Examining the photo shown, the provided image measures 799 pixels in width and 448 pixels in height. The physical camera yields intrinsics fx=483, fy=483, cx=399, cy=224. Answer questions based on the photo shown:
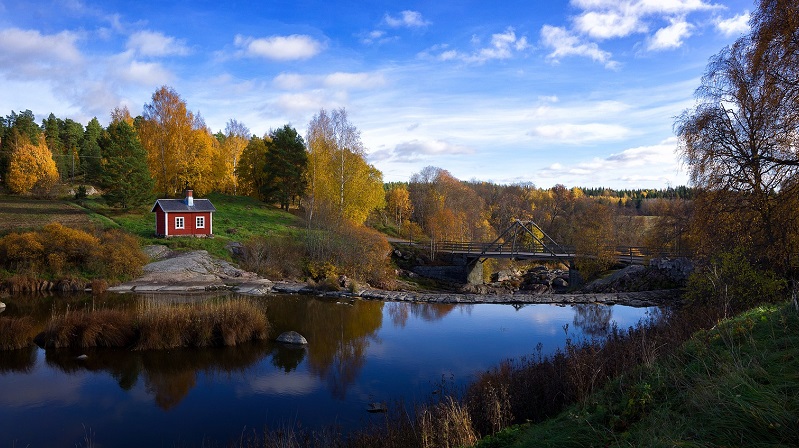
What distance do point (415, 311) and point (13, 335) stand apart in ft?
49.9

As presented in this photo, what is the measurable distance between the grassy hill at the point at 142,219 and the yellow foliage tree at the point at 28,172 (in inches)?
94.4

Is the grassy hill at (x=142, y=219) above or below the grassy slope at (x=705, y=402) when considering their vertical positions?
above

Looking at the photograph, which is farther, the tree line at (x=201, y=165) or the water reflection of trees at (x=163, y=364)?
the tree line at (x=201, y=165)

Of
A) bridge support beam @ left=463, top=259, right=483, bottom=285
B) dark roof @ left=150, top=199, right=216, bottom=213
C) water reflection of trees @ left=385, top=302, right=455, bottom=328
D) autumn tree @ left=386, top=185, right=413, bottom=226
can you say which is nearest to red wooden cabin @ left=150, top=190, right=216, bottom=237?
dark roof @ left=150, top=199, right=216, bottom=213

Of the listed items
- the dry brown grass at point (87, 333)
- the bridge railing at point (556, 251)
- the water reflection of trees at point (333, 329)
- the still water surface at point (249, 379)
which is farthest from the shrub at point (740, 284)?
the dry brown grass at point (87, 333)

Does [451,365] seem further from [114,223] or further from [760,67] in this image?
[114,223]

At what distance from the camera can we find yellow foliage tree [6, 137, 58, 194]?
47.0m

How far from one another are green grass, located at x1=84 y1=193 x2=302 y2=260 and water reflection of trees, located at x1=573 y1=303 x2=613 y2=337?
22792mm

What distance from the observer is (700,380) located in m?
5.28

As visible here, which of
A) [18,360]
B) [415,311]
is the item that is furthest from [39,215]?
[415,311]

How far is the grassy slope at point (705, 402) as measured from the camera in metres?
4.08

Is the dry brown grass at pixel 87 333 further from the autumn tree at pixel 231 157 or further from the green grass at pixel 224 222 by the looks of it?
the autumn tree at pixel 231 157

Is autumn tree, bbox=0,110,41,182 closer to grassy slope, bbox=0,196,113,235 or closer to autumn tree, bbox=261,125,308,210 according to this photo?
grassy slope, bbox=0,196,113,235

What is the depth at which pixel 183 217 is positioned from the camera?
36281mm
